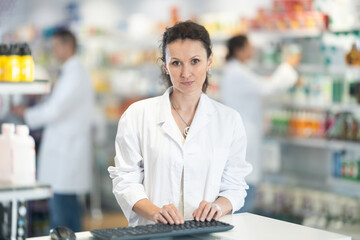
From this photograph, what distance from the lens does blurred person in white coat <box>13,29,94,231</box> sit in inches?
247

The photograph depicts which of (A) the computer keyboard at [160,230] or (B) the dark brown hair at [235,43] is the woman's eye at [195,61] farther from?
(B) the dark brown hair at [235,43]

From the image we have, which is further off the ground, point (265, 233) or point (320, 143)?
point (320, 143)

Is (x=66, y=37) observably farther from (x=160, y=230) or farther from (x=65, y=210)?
(x=160, y=230)

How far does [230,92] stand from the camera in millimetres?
6688

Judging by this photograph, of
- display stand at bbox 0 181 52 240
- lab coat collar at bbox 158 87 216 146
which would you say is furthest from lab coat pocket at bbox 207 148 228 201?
display stand at bbox 0 181 52 240

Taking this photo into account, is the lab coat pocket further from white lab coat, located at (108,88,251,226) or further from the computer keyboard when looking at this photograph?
the computer keyboard

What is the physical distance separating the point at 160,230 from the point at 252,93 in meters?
4.31

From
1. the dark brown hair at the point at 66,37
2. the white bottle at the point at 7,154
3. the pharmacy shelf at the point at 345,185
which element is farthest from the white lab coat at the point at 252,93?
the white bottle at the point at 7,154

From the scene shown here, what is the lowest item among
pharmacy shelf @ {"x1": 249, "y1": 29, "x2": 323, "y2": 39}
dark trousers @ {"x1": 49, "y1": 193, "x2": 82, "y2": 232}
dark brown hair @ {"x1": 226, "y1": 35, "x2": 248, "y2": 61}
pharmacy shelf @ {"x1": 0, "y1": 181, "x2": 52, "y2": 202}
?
dark trousers @ {"x1": 49, "y1": 193, "x2": 82, "y2": 232}

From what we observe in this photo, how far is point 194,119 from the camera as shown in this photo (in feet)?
9.81

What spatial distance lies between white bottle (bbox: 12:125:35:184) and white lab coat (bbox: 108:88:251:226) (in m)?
0.38

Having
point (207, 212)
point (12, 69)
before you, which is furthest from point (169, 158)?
point (12, 69)

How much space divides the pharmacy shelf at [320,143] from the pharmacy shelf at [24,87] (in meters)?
3.37

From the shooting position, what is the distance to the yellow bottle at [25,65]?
10.7ft
